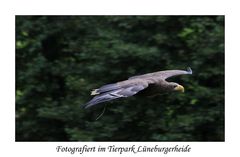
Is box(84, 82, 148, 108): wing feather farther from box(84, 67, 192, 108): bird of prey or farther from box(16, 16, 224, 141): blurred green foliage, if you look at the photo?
box(16, 16, 224, 141): blurred green foliage

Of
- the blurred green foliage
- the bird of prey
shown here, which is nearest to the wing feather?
the bird of prey

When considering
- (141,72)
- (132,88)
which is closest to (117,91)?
(132,88)

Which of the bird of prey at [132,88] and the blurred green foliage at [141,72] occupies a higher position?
the blurred green foliage at [141,72]

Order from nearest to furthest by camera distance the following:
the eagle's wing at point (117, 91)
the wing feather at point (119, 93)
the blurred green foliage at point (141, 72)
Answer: the wing feather at point (119, 93) → the eagle's wing at point (117, 91) → the blurred green foliage at point (141, 72)

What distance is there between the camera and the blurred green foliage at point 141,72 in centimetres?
1449

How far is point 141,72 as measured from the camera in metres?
14.1

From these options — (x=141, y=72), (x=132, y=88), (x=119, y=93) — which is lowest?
(x=119, y=93)

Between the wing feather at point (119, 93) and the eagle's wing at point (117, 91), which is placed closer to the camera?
the wing feather at point (119, 93)

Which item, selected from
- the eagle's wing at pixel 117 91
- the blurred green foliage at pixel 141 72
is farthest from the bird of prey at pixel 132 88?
the blurred green foliage at pixel 141 72

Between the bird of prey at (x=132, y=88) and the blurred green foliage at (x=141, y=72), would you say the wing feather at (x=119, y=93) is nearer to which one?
the bird of prey at (x=132, y=88)

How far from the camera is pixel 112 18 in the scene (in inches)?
608

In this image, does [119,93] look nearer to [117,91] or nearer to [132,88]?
[117,91]

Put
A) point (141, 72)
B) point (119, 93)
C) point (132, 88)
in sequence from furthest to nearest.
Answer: point (141, 72) < point (132, 88) < point (119, 93)

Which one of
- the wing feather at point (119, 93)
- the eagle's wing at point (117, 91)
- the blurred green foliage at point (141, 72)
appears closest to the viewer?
the wing feather at point (119, 93)
